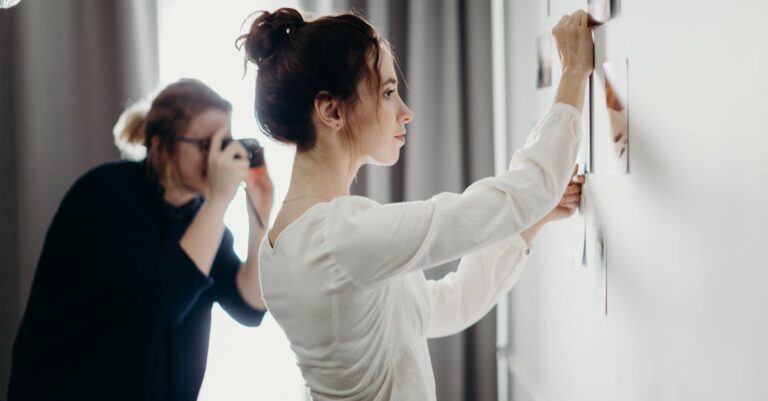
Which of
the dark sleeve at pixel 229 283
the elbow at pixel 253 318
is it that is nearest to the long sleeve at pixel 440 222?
the dark sleeve at pixel 229 283

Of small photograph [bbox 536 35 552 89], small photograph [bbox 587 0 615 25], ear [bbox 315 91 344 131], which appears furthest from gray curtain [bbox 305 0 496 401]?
ear [bbox 315 91 344 131]

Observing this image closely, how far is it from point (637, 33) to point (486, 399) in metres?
1.21

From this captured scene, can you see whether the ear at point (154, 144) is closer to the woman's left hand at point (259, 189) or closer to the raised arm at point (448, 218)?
the woman's left hand at point (259, 189)

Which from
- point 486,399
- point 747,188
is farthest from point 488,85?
point 747,188

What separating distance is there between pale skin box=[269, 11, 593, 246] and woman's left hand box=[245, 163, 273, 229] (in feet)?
0.80

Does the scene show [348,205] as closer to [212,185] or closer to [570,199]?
[212,185]

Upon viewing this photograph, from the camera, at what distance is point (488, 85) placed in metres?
1.78

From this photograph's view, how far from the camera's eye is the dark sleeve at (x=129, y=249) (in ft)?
3.48

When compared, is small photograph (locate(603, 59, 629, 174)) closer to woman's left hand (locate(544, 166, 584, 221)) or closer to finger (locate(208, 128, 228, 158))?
woman's left hand (locate(544, 166, 584, 221))

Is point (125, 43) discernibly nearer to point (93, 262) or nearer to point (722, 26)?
point (93, 262)

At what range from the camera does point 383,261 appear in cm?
81

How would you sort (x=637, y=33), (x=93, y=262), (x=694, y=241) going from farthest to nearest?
(x=93, y=262) < (x=637, y=33) < (x=694, y=241)

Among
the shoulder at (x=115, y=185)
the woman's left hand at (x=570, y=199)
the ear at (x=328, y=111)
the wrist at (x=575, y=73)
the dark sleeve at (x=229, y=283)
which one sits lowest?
the dark sleeve at (x=229, y=283)

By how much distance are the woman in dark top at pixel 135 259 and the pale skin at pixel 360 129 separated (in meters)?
0.23
